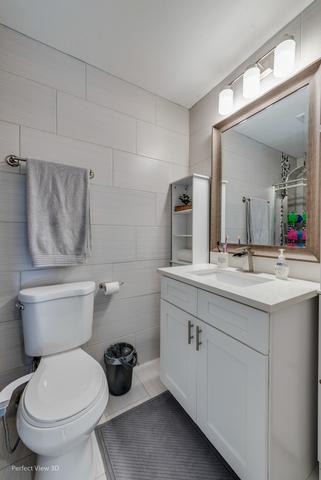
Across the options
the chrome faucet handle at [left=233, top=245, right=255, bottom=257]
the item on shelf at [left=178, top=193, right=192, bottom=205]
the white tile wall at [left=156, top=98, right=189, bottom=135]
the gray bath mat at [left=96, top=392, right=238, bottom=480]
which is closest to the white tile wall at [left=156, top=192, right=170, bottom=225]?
the item on shelf at [left=178, top=193, right=192, bottom=205]

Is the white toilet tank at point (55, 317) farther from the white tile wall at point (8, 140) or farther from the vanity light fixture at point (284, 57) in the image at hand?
the vanity light fixture at point (284, 57)

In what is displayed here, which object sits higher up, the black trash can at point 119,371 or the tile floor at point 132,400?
the black trash can at point 119,371

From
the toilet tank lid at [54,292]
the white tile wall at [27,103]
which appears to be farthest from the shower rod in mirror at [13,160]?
the toilet tank lid at [54,292]

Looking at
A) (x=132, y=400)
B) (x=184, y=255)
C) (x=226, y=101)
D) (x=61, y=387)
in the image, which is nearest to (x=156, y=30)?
(x=226, y=101)

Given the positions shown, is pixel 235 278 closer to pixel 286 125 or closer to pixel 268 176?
pixel 268 176

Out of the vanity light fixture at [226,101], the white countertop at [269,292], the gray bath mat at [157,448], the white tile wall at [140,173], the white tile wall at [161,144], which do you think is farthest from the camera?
the white tile wall at [161,144]

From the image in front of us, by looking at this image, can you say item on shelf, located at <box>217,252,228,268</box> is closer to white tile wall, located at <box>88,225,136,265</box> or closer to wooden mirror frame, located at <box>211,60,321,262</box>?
wooden mirror frame, located at <box>211,60,321,262</box>

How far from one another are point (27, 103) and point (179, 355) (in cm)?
179

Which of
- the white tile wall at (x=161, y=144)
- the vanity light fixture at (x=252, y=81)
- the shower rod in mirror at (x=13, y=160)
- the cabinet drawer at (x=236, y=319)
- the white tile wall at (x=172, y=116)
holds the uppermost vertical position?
the white tile wall at (x=172, y=116)

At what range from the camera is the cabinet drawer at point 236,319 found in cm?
78

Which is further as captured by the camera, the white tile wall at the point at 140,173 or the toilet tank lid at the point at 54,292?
the white tile wall at the point at 140,173

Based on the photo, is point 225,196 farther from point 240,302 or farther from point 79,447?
point 79,447

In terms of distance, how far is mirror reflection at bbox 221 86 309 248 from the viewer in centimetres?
116

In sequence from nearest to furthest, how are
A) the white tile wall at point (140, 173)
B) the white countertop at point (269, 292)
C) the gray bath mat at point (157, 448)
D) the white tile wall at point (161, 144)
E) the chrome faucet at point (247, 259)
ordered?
the white countertop at point (269, 292) → the gray bath mat at point (157, 448) → the chrome faucet at point (247, 259) → the white tile wall at point (140, 173) → the white tile wall at point (161, 144)
